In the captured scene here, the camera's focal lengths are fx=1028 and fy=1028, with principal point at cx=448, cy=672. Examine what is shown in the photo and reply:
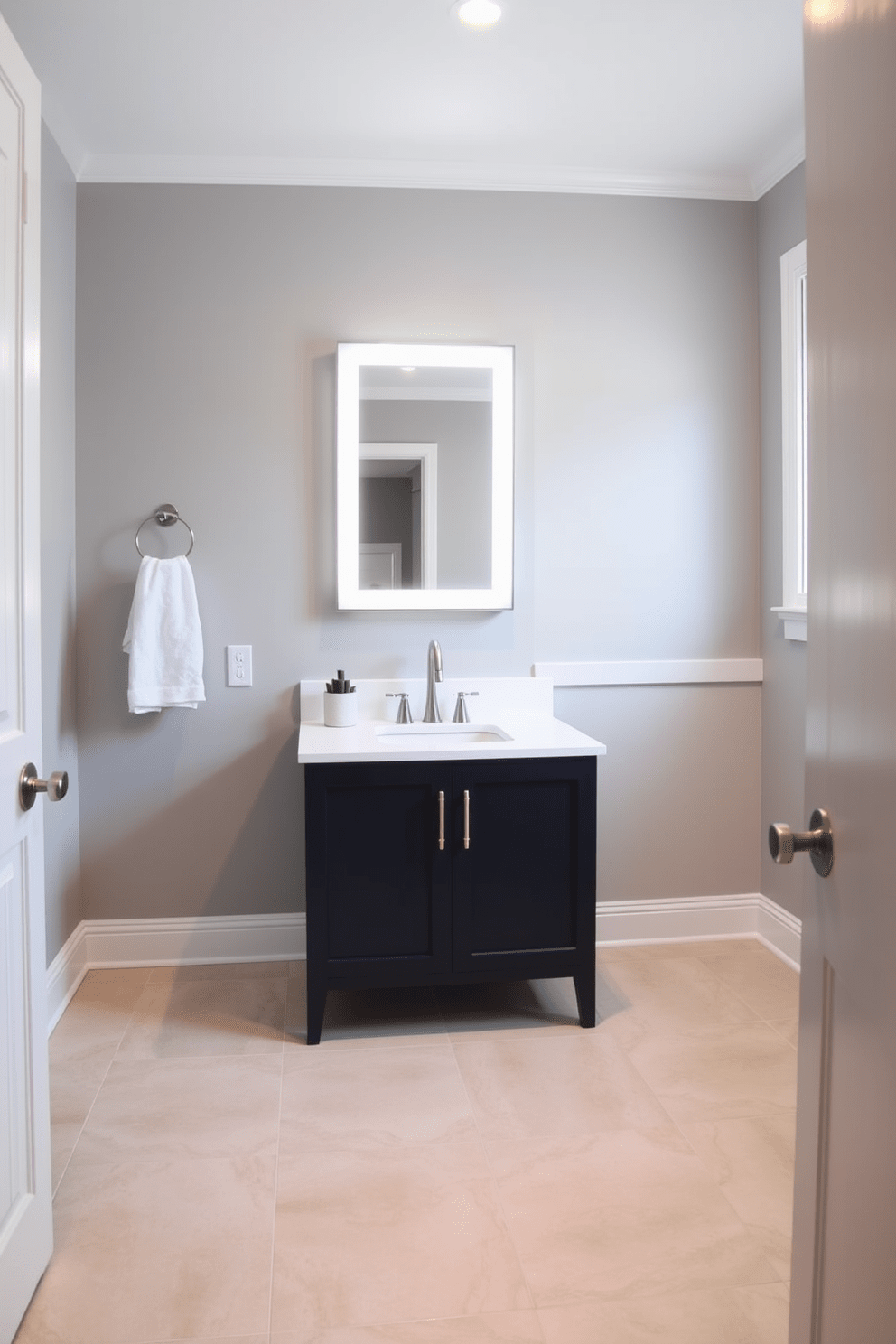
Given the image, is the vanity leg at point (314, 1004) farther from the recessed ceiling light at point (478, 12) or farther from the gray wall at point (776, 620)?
the recessed ceiling light at point (478, 12)

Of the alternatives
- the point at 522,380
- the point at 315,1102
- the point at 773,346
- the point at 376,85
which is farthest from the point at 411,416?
the point at 315,1102

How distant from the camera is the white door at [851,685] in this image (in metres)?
0.88

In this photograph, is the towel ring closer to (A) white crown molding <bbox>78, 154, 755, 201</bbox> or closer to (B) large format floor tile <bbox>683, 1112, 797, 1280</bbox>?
(A) white crown molding <bbox>78, 154, 755, 201</bbox>

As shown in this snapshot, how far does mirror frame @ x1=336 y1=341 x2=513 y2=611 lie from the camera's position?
118 inches

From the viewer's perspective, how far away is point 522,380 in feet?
10.1

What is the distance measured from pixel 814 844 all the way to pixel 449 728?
1.98 m

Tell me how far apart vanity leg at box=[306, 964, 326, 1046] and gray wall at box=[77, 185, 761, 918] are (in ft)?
2.01

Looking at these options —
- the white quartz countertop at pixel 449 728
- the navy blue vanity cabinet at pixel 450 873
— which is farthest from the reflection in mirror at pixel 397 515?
the navy blue vanity cabinet at pixel 450 873

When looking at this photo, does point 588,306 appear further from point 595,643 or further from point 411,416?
point 595,643

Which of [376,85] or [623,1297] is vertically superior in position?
[376,85]

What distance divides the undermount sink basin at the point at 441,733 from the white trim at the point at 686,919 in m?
0.71

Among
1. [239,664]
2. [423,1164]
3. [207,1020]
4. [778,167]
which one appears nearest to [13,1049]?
[423,1164]

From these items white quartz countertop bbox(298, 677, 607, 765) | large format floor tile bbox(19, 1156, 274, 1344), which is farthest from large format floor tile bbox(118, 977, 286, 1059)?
white quartz countertop bbox(298, 677, 607, 765)

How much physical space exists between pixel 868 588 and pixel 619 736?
7.54 feet
